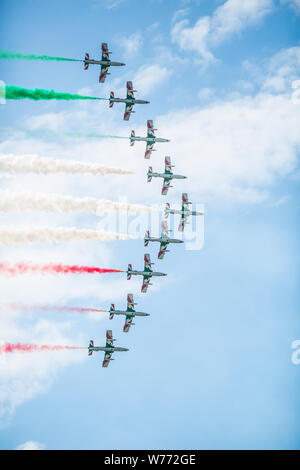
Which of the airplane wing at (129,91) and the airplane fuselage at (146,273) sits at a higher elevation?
the airplane wing at (129,91)

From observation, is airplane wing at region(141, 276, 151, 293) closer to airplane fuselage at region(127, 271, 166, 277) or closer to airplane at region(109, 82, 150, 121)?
airplane fuselage at region(127, 271, 166, 277)

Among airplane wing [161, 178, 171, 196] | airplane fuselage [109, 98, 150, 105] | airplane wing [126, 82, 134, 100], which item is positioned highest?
airplane wing [126, 82, 134, 100]

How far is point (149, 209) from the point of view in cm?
10756

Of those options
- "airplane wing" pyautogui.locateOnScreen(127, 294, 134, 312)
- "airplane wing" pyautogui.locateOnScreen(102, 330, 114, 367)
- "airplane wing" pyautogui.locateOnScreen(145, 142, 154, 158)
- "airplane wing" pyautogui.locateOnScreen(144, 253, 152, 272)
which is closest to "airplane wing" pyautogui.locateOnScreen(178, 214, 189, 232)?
"airplane wing" pyautogui.locateOnScreen(144, 253, 152, 272)

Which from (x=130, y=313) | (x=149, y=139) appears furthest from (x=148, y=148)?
(x=130, y=313)

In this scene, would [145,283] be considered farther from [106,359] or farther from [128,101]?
[128,101]

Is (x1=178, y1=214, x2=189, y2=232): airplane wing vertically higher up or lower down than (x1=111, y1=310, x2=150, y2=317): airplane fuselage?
higher up

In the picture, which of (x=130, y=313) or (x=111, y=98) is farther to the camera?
(x=130, y=313)

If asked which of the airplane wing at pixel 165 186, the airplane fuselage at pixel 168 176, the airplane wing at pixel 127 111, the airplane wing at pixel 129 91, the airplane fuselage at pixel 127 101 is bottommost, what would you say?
the airplane wing at pixel 165 186

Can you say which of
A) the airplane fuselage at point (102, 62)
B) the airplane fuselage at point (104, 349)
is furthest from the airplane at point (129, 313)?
the airplane fuselage at point (102, 62)

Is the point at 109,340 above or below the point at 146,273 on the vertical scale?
below

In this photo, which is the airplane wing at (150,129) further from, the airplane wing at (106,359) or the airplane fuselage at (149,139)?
the airplane wing at (106,359)
